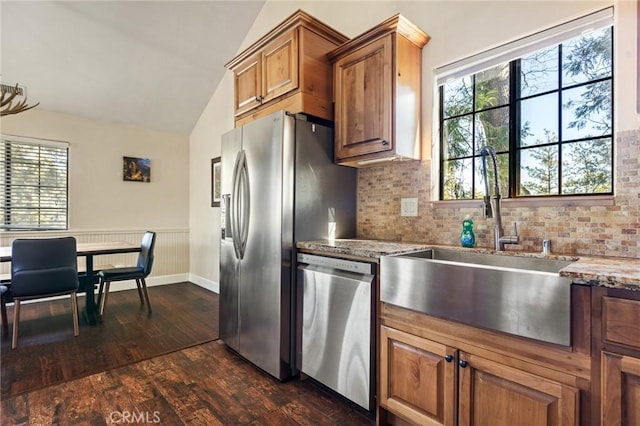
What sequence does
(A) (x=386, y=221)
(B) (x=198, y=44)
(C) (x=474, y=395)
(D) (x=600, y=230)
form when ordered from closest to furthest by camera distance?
(C) (x=474, y=395) → (D) (x=600, y=230) → (A) (x=386, y=221) → (B) (x=198, y=44)

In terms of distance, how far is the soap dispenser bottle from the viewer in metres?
1.84

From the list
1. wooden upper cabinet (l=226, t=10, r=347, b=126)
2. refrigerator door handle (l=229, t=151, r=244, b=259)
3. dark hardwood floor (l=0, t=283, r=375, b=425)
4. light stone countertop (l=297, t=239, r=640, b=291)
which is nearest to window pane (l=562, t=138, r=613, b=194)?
light stone countertop (l=297, t=239, r=640, b=291)

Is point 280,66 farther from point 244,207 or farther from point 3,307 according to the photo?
point 3,307

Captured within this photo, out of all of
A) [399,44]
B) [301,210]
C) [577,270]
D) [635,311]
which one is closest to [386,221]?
[301,210]

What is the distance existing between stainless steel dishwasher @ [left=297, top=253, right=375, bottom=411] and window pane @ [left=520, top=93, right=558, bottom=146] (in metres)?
1.19

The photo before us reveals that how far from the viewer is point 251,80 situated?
8.69ft

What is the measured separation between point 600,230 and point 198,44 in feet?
13.4

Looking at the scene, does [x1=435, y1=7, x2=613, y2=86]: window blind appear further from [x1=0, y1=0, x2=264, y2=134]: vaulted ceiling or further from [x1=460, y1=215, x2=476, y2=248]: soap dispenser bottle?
[x1=0, y1=0, x2=264, y2=134]: vaulted ceiling

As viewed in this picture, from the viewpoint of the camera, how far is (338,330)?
181cm

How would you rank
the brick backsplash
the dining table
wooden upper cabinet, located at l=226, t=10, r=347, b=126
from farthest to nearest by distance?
the dining table < wooden upper cabinet, located at l=226, t=10, r=347, b=126 < the brick backsplash

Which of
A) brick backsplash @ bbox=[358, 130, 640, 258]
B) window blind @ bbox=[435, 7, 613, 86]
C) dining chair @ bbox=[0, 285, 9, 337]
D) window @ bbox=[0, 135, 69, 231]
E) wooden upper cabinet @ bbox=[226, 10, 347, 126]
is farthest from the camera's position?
window @ bbox=[0, 135, 69, 231]

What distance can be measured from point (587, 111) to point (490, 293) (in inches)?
47.0

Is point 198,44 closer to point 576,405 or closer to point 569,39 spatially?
point 569,39

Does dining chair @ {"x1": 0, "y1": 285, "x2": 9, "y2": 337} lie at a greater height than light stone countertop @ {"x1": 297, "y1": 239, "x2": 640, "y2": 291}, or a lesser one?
lesser
